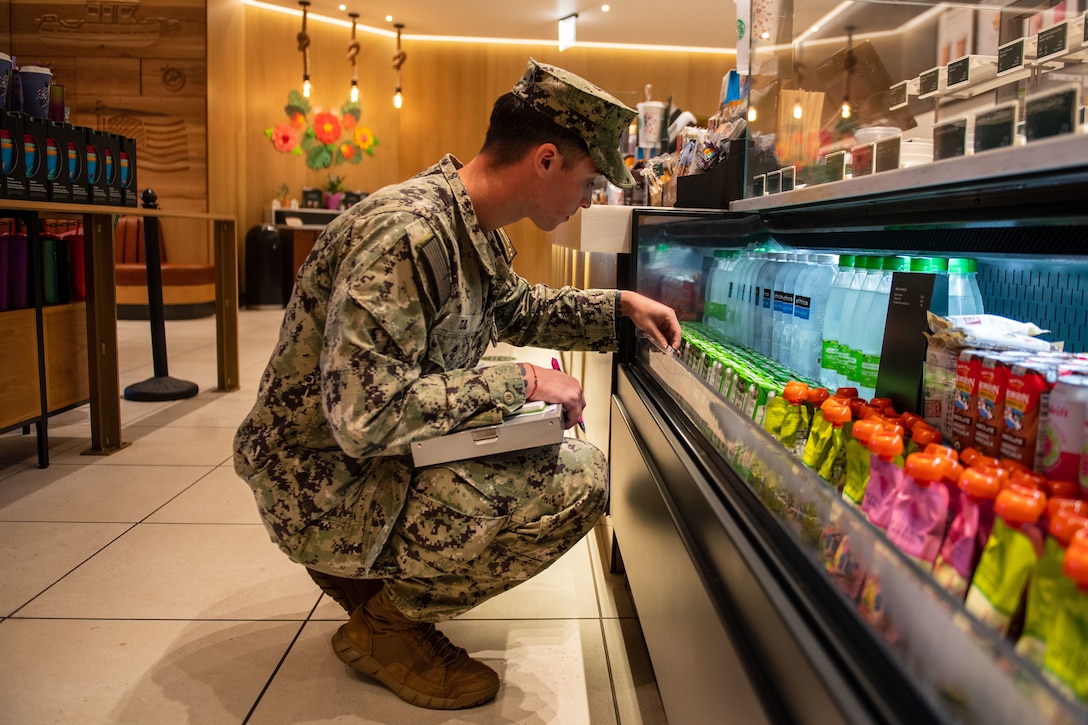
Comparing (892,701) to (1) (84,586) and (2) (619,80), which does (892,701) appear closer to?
(1) (84,586)

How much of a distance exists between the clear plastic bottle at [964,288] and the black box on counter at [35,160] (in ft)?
11.0

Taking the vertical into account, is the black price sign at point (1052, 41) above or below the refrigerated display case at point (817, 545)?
above

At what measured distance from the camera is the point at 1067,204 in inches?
40.2

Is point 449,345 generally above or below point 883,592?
above

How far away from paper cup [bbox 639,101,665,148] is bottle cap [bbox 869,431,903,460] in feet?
9.46

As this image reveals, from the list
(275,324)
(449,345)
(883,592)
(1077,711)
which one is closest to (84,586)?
(449,345)

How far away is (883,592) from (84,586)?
2223mm

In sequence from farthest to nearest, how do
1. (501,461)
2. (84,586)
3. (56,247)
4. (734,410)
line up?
(56,247) < (84,586) < (501,461) < (734,410)

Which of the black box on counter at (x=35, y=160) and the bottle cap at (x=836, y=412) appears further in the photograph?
the black box on counter at (x=35, y=160)

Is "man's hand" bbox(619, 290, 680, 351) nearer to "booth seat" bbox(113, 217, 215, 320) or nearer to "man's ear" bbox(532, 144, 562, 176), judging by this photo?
"man's ear" bbox(532, 144, 562, 176)

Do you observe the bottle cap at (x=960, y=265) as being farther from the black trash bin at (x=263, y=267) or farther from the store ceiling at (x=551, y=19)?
the black trash bin at (x=263, y=267)

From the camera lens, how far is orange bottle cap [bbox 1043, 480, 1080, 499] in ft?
2.89

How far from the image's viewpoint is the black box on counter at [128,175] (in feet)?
13.1

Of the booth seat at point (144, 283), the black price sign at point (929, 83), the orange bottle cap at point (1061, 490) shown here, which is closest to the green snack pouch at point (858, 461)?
the orange bottle cap at point (1061, 490)
